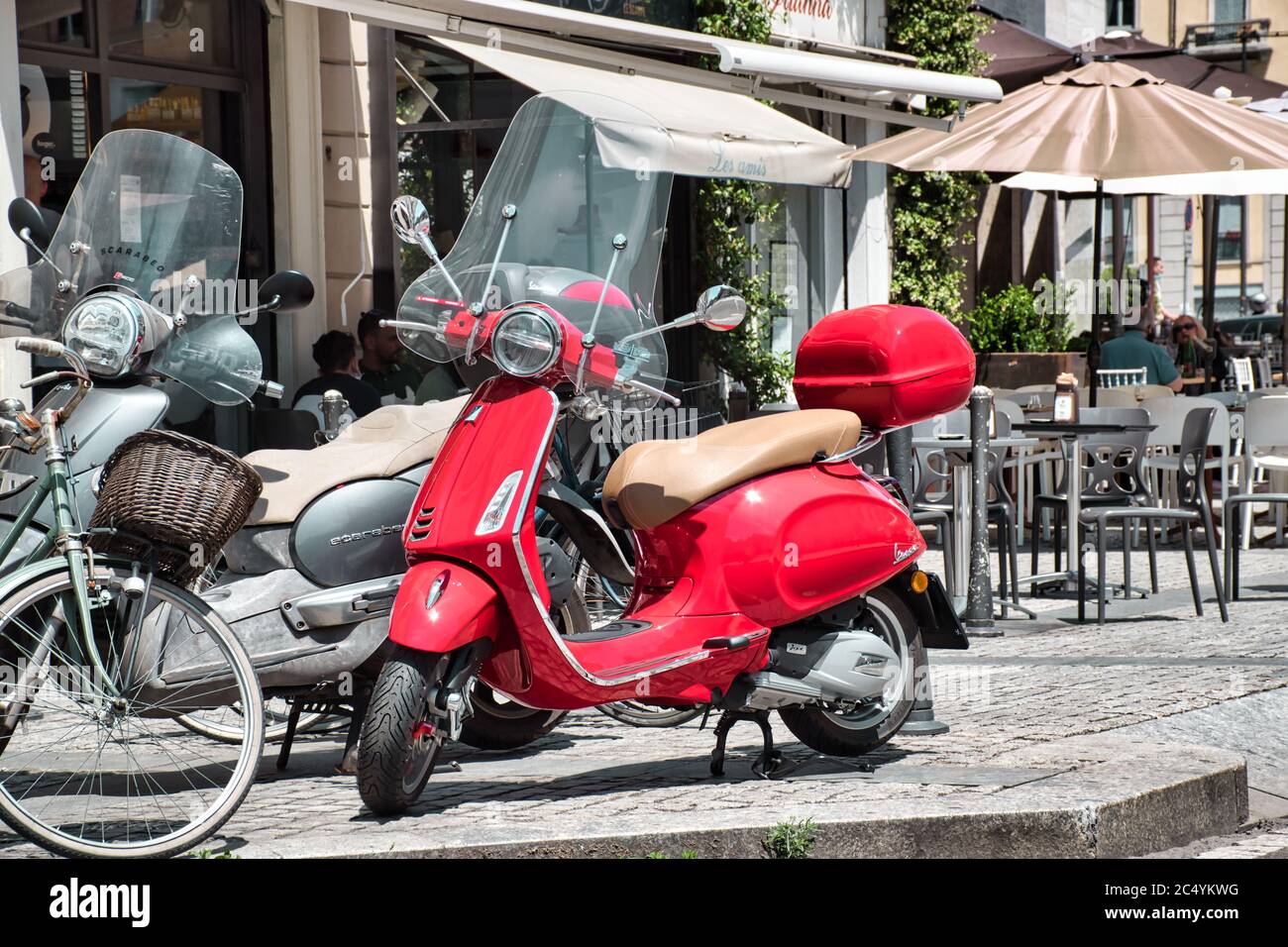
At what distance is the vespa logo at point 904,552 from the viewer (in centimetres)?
511

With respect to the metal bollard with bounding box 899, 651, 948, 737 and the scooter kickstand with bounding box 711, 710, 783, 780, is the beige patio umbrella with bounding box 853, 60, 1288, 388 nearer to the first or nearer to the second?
the metal bollard with bounding box 899, 651, 948, 737

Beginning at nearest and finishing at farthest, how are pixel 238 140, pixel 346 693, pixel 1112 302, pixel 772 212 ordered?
pixel 346 693
pixel 238 140
pixel 772 212
pixel 1112 302

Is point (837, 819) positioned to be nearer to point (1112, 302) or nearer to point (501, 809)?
point (501, 809)

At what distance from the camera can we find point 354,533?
4973 millimetres

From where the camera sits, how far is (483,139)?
11.0 m

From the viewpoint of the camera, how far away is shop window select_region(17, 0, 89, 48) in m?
8.06

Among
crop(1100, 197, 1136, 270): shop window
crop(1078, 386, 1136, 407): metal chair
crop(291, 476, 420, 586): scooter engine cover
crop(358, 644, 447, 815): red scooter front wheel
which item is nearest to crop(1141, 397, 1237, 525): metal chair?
crop(1078, 386, 1136, 407): metal chair

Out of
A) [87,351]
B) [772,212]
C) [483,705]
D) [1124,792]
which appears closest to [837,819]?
[1124,792]

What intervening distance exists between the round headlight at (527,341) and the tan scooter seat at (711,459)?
57 cm

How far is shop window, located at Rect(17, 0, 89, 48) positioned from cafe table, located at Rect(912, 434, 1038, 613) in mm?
4525

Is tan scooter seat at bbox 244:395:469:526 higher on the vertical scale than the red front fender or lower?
higher

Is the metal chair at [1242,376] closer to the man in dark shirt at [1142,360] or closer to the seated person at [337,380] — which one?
the man in dark shirt at [1142,360]

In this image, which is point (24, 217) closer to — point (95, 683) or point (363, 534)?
point (363, 534)
